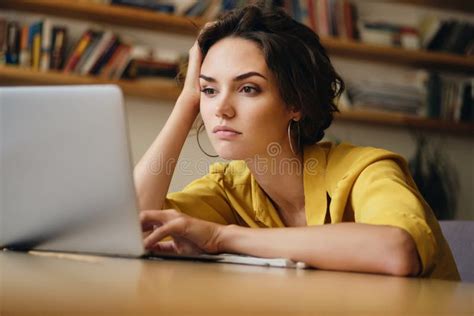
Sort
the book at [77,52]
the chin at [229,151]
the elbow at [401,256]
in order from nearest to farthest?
1. the elbow at [401,256]
2. the chin at [229,151]
3. the book at [77,52]

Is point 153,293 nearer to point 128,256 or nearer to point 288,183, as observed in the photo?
point 128,256

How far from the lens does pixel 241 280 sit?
0.81 meters

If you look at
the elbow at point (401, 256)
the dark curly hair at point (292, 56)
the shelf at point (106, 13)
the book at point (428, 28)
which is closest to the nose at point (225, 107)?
the dark curly hair at point (292, 56)

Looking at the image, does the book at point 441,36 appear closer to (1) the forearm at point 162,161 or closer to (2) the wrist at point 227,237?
(1) the forearm at point 162,161

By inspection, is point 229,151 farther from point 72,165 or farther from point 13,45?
point 13,45

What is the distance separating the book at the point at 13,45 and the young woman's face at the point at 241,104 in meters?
2.04

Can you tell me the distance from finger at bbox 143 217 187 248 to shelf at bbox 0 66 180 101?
2420mm

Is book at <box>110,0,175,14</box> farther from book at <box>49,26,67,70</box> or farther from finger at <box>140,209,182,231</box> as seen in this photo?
finger at <box>140,209,182,231</box>

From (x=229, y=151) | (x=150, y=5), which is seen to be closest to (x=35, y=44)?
(x=150, y=5)

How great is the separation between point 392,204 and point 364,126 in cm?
282

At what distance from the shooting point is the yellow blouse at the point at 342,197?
1239 mm

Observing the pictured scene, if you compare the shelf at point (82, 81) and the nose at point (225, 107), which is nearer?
the nose at point (225, 107)

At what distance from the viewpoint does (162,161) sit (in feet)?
5.55

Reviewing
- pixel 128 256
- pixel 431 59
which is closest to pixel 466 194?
pixel 431 59
